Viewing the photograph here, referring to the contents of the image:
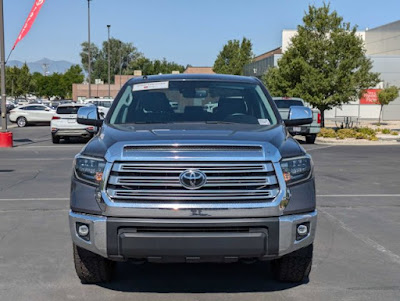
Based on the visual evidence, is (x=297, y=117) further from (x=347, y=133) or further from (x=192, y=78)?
(x=347, y=133)

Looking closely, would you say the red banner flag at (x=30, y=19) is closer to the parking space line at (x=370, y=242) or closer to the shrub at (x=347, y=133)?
the shrub at (x=347, y=133)

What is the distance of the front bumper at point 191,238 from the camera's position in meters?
4.03

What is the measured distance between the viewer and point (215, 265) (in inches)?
218

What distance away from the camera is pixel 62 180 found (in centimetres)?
1168

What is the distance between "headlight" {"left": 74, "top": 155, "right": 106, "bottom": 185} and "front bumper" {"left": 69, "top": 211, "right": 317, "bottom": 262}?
313 millimetres

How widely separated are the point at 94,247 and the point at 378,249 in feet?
11.4

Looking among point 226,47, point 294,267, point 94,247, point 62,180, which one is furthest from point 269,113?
point 226,47

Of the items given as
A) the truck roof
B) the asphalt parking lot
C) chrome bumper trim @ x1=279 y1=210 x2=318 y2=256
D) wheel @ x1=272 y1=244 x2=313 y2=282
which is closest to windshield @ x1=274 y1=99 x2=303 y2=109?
the asphalt parking lot

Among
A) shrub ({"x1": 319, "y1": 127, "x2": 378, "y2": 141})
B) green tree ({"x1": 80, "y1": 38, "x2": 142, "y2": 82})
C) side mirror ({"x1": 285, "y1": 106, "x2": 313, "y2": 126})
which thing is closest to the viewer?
side mirror ({"x1": 285, "y1": 106, "x2": 313, "y2": 126})

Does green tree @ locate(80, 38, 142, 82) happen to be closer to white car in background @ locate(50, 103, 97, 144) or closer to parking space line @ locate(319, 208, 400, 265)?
white car in background @ locate(50, 103, 97, 144)

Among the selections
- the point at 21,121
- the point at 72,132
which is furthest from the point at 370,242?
the point at 21,121

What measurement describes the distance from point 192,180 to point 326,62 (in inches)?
1008

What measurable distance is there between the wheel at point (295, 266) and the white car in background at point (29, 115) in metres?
33.2

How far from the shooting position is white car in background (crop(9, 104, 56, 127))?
36.0 meters
